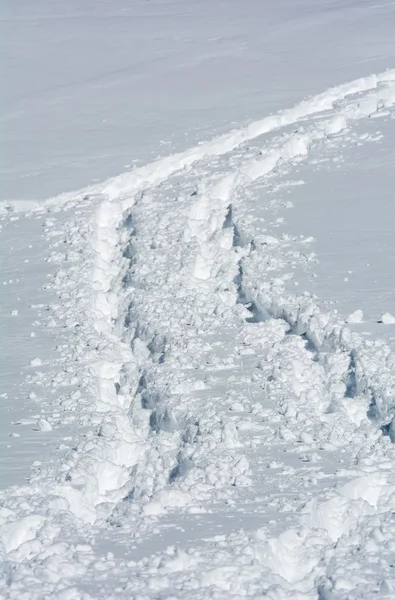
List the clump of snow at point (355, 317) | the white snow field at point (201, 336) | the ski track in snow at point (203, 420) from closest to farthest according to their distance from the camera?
the ski track in snow at point (203, 420) → the white snow field at point (201, 336) → the clump of snow at point (355, 317)

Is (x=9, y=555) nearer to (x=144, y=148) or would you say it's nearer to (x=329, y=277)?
(x=329, y=277)

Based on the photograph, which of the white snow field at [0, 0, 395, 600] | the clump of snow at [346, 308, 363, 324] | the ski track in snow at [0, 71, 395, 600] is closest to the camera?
the ski track in snow at [0, 71, 395, 600]

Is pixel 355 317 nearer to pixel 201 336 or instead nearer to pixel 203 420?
pixel 201 336

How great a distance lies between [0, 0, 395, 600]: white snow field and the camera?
352 centimetres

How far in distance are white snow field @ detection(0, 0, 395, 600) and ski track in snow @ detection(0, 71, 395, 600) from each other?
0.04ft

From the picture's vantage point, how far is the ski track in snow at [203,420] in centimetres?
338

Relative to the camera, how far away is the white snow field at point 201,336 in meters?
3.52

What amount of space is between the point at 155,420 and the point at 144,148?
13.2ft

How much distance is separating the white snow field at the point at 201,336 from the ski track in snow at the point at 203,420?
0.01 m

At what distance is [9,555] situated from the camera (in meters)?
3.53

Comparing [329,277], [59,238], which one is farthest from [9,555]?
[59,238]

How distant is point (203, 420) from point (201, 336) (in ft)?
2.87

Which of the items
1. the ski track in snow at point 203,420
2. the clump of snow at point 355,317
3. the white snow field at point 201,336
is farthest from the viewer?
the clump of snow at point 355,317

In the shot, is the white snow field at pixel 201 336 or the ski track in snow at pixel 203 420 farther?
the white snow field at pixel 201 336
